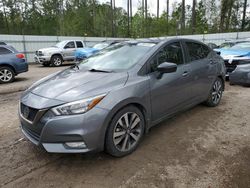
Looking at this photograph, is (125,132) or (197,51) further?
(197,51)

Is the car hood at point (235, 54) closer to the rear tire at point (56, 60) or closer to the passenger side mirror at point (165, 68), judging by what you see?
the passenger side mirror at point (165, 68)

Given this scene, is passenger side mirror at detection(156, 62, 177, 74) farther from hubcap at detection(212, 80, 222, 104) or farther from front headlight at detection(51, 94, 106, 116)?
hubcap at detection(212, 80, 222, 104)

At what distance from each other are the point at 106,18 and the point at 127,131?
124 feet

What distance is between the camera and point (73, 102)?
243cm

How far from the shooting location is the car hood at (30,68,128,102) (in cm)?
254

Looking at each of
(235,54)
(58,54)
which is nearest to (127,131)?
(235,54)

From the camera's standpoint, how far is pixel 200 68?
4137 mm

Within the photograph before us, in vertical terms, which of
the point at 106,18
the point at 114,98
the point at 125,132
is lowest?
the point at 125,132

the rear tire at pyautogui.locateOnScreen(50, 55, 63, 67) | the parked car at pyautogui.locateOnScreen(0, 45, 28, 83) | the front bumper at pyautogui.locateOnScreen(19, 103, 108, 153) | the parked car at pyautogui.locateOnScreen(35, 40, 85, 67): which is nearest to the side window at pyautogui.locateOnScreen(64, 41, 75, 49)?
the parked car at pyautogui.locateOnScreen(35, 40, 85, 67)

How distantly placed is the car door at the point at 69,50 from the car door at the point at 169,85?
12138 mm

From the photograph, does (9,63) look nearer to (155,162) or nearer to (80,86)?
(80,86)

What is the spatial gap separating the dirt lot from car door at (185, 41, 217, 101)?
0.72m

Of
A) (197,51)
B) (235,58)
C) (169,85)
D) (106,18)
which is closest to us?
(169,85)

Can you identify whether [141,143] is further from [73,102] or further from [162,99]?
[73,102]
